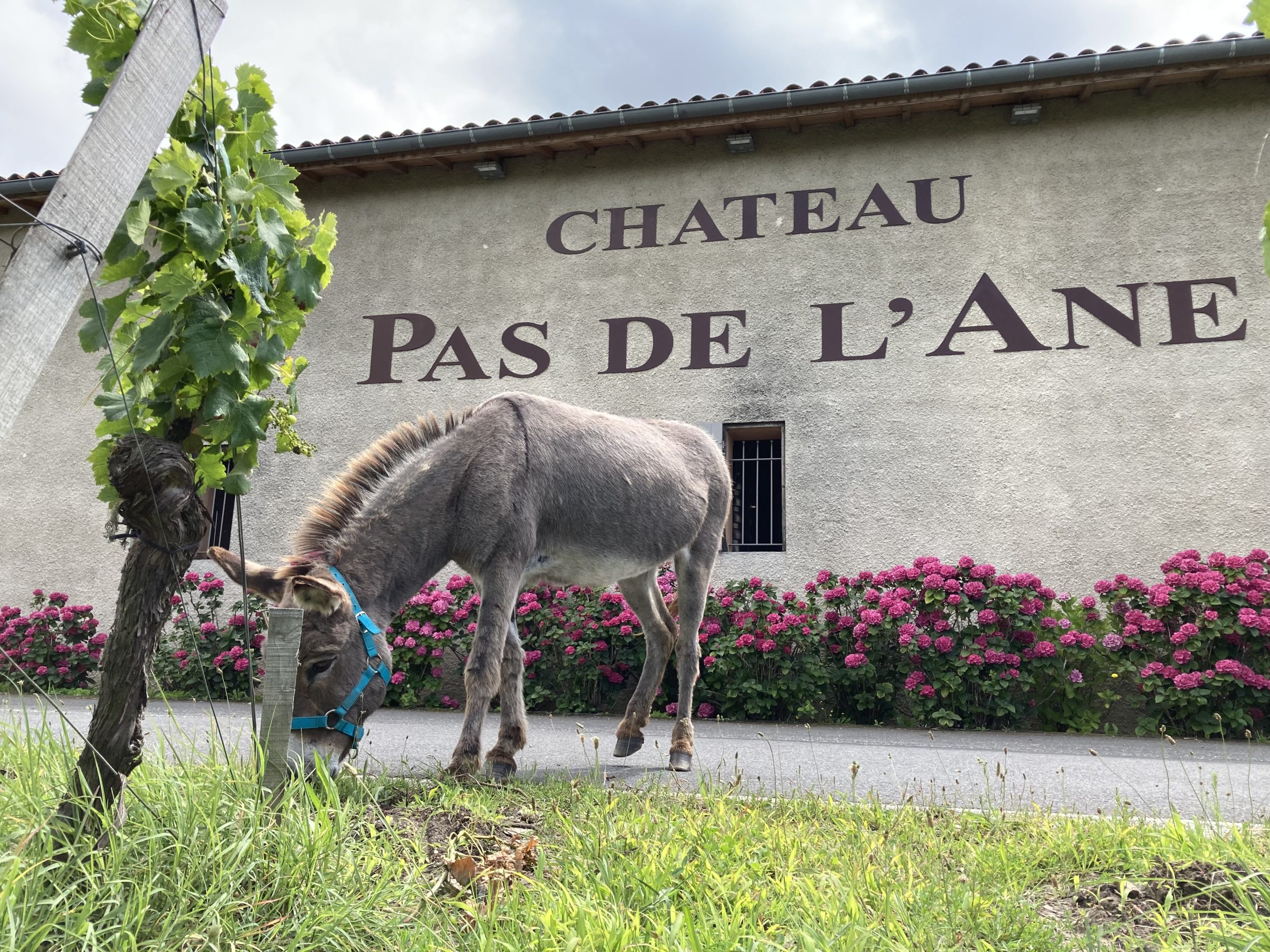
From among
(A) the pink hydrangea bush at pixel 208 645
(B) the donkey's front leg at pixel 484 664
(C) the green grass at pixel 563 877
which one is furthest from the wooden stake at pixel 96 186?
(A) the pink hydrangea bush at pixel 208 645

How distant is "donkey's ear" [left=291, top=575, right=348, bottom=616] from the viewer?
3.30m

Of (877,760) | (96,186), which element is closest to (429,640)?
(877,760)

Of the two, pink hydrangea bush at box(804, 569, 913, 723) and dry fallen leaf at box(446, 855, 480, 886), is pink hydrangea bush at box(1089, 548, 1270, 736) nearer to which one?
pink hydrangea bush at box(804, 569, 913, 723)

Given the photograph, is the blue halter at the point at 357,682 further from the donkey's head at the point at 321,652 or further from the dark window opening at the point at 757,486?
the dark window opening at the point at 757,486

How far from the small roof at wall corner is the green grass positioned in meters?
7.62

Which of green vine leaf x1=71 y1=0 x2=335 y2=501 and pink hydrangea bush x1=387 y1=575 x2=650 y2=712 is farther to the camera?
pink hydrangea bush x1=387 y1=575 x2=650 y2=712

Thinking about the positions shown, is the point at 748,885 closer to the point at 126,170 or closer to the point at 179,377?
the point at 179,377

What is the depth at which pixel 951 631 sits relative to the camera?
7.49 m

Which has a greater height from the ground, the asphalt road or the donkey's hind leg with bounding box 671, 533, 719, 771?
the donkey's hind leg with bounding box 671, 533, 719, 771

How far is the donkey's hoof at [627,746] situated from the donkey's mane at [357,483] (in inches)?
82.8

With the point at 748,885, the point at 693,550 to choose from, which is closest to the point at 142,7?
the point at 748,885

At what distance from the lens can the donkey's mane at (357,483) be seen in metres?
3.86

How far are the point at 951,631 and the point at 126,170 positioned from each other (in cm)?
696

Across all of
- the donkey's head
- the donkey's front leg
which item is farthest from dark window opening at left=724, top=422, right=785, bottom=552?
the donkey's head
